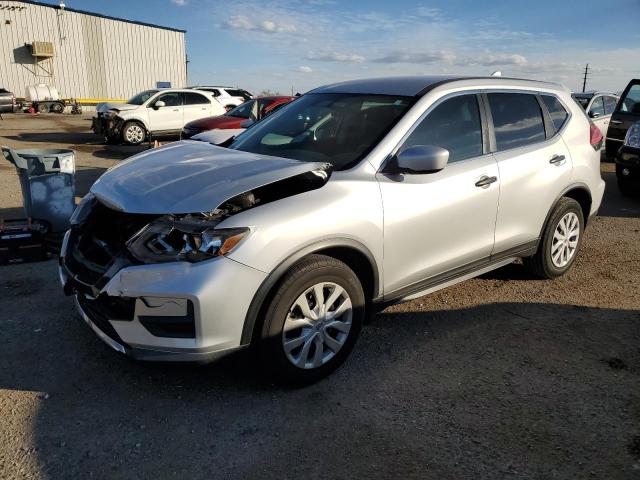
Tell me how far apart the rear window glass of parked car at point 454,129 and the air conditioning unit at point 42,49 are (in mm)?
36716

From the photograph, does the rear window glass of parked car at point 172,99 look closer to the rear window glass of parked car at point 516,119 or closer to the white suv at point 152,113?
the white suv at point 152,113

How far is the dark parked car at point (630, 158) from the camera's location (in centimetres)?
802

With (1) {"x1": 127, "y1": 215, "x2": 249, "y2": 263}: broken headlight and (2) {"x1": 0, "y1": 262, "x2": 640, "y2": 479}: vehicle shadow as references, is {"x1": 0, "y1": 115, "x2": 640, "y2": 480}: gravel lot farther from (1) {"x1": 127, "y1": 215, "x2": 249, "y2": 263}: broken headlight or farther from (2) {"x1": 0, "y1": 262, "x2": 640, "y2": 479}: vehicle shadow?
(1) {"x1": 127, "y1": 215, "x2": 249, "y2": 263}: broken headlight

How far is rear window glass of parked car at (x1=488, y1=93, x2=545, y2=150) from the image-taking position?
404 centimetres

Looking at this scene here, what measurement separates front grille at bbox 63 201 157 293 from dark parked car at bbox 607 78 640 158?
961cm

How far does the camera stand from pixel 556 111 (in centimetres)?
460

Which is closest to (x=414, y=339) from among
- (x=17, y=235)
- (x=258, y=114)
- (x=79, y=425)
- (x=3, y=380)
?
(x=79, y=425)

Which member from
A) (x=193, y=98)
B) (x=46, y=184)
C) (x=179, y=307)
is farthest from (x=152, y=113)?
(x=179, y=307)

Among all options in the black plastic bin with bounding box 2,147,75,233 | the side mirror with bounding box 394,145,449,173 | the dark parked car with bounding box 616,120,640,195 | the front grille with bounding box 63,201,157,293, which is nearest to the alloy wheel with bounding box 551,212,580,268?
the side mirror with bounding box 394,145,449,173

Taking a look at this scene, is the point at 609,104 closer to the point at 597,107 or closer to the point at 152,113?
the point at 597,107

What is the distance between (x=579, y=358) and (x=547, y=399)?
648 millimetres

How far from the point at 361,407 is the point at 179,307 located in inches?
45.4

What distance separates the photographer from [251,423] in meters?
2.79

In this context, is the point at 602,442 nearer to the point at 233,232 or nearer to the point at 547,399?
the point at 547,399
